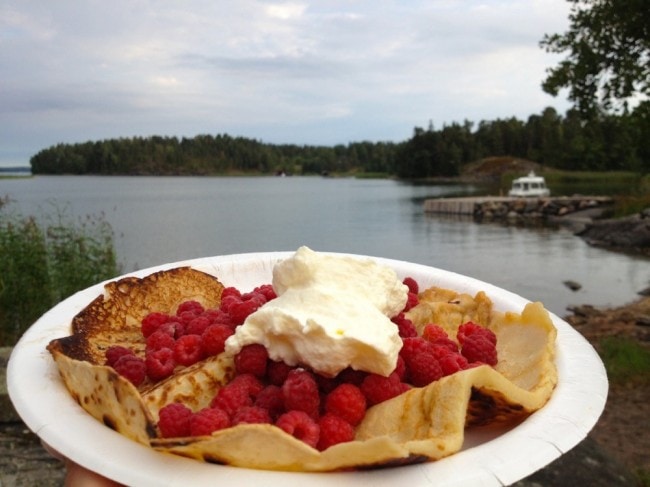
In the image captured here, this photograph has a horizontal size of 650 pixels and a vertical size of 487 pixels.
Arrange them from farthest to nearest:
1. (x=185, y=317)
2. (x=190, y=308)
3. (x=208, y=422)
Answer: (x=190, y=308) < (x=185, y=317) < (x=208, y=422)

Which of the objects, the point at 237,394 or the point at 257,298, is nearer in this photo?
the point at 237,394

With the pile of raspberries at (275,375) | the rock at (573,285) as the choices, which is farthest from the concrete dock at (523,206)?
the pile of raspberries at (275,375)

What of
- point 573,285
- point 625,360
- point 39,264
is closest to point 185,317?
point 39,264

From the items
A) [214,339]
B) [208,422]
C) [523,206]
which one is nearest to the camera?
[208,422]

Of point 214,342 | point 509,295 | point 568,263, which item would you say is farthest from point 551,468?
point 568,263

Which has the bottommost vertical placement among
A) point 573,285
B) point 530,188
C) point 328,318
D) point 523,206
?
point 573,285

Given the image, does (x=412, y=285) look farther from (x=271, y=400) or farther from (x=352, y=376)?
(x=271, y=400)

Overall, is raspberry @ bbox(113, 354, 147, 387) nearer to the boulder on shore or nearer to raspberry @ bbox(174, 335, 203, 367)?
raspberry @ bbox(174, 335, 203, 367)
